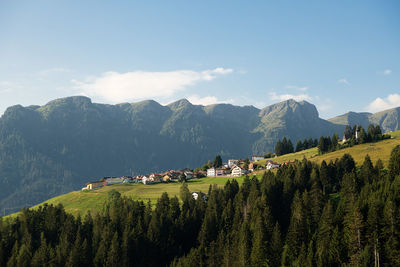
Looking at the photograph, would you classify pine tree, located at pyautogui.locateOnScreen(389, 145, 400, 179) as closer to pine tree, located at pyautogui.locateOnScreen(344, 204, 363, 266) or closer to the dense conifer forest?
the dense conifer forest

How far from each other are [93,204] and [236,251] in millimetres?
77769

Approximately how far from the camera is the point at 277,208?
3947 inches

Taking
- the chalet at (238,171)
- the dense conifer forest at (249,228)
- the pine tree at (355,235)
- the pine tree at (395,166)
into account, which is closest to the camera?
the pine tree at (355,235)

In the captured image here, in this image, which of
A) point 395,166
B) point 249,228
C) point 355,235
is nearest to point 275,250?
point 249,228

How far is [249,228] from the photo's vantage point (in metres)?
86.9

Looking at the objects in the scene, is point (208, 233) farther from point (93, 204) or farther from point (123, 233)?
point (93, 204)

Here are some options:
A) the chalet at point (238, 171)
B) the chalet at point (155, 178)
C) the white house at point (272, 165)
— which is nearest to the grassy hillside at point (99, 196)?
the chalet at point (238, 171)

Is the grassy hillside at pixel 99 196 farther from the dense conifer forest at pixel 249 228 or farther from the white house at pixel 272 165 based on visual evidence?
the white house at pixel 272 165

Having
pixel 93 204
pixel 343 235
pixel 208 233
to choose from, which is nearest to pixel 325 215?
pixel 343 235

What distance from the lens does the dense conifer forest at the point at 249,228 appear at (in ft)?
225

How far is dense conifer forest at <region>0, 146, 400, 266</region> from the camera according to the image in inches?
2704

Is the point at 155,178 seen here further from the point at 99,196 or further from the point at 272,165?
the point at 272,165

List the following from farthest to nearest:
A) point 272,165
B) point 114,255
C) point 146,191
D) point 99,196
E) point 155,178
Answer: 1. point 155,178
2. point 272,165
3. point 146,191
4. point 99,196
5. point 114,255

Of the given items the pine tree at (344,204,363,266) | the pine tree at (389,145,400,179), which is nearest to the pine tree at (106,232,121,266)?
the pine tree at (344,204,363,266)
